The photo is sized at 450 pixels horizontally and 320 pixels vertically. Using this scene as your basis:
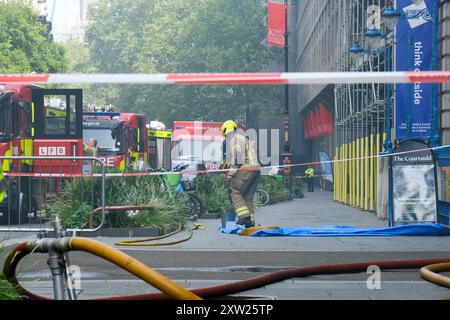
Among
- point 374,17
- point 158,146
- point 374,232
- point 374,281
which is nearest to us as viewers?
point 374,281

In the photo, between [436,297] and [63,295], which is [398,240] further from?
[63,295]

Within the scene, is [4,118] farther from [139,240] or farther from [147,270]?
[147,270]

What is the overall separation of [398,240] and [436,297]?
20.4 ft

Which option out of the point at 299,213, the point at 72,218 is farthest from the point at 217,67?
the point at 72,218

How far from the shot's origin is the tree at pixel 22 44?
52.2 metres

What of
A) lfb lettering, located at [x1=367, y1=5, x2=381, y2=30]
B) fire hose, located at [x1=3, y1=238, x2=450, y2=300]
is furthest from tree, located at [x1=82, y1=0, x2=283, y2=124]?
fire hose, located at [x1=3, y1=238, x2=450, y2=300]

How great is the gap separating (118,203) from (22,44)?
138 ft

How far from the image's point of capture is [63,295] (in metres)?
4.31

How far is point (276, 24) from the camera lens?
4075 centimetres

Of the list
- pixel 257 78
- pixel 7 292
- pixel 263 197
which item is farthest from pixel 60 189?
pixel 263 197

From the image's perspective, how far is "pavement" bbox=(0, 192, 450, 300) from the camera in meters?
7.41

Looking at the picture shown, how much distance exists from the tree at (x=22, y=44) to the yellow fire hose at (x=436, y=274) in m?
45.9

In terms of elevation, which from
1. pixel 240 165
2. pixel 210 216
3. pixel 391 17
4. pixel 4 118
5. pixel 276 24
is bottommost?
pixel 210 216

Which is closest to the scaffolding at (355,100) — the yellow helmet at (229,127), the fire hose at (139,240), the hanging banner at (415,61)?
the hanging banner at (415,61)
